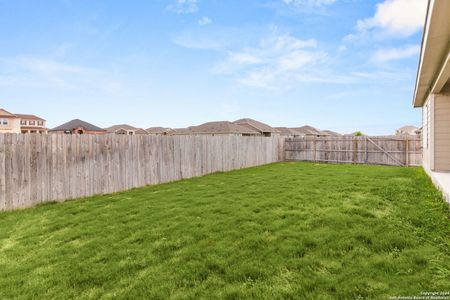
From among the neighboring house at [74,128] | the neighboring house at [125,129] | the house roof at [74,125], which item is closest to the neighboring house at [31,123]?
the neighboring house at [125,129]

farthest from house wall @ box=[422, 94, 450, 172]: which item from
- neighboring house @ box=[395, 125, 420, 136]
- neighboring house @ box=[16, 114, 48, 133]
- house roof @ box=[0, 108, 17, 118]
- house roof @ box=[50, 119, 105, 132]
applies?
neighboring house @ box=[16, 114, 48, 133]

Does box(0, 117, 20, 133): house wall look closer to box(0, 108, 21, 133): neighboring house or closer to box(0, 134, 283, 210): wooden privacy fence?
box(0, 108, 21, 133): neighboring house

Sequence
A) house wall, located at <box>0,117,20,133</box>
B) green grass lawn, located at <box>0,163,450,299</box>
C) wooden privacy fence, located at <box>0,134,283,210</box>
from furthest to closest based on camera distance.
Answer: house wall, located at <box>0,117,20,133</box> < wooden privacy fence, located at <box>0,134,283,210</box> < green grass lawn, located at <box>0,163,450,299</box>

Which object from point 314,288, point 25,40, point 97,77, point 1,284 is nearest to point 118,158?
point 1,284

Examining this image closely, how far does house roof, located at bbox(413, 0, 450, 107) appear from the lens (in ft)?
9.87

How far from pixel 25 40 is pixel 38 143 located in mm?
12095

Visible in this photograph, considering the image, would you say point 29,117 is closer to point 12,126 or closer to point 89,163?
point 12,126

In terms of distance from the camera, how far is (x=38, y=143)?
6812mm

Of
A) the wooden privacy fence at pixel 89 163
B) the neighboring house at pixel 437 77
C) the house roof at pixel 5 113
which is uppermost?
the house roof at pixel 5 113

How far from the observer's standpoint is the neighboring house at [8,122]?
44.0 m

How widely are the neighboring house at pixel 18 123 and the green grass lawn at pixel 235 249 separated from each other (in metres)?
42.9

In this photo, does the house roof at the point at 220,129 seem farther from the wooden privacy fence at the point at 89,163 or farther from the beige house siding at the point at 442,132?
the beige house siding at the point at 442,132

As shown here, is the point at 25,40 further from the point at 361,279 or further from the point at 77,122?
the point at 77,122

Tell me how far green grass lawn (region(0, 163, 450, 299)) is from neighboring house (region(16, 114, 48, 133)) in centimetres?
5543
